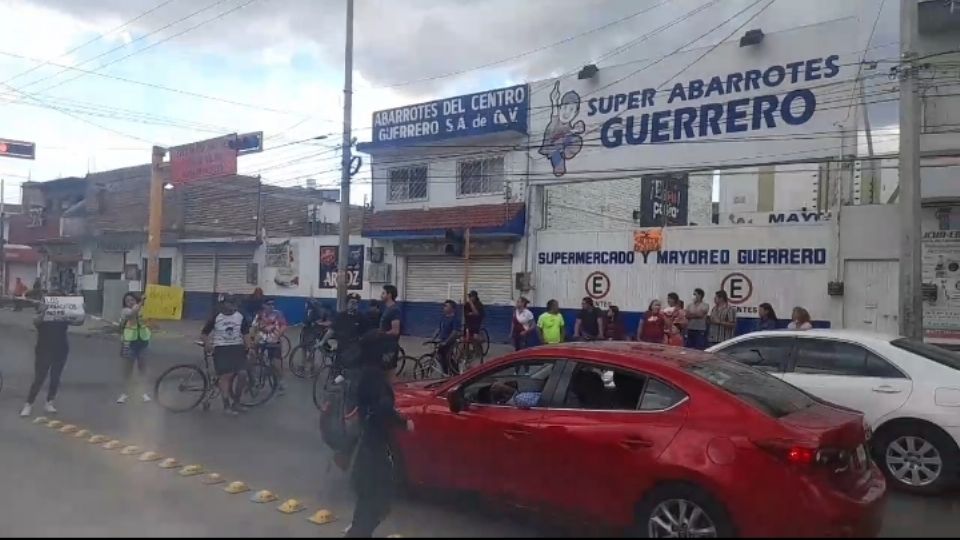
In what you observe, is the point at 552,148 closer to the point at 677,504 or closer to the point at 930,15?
the point at 930,15

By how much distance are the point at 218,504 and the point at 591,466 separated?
2861 mm

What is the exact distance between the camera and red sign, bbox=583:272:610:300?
18.9m

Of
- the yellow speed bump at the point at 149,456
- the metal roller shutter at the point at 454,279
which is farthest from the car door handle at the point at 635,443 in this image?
the metal roller shutter at the point at 454,279

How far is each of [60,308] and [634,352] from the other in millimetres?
8176

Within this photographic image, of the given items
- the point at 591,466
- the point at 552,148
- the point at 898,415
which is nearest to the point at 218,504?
the point at 591,466

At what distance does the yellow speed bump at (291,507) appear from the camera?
5882mm

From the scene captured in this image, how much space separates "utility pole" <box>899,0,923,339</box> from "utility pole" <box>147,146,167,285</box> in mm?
19295

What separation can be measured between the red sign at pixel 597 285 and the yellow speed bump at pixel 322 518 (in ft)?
45.1

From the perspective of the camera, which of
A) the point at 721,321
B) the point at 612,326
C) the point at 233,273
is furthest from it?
the point at 233,273

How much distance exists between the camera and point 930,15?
46.8ft

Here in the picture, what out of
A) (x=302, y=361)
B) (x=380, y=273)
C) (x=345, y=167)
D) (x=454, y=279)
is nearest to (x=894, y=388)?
(x=302, y=361)

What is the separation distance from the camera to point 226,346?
10531 mm

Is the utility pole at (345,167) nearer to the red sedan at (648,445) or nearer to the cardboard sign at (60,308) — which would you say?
the cardboard sign at (60,308)

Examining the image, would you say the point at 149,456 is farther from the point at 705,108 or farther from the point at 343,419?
the point at 705,108
